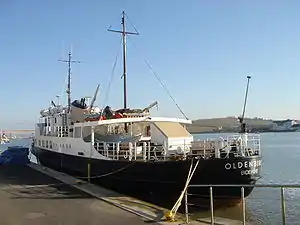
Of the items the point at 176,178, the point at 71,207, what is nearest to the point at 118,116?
the point at 176,178

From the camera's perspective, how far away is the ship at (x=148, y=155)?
1598 cm

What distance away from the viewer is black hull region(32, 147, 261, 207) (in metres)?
15.9

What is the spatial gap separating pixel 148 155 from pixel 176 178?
1.71 meters

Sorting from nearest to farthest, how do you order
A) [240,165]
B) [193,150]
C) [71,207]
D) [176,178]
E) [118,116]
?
[71,207]
[240,165]
[176,178]
[193,150]
[118,116]

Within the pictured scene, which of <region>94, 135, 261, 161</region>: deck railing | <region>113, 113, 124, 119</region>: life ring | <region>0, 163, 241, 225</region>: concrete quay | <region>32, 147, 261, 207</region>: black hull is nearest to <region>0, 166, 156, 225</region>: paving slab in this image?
<region>0, 163, 241, 225</region>: concrete quay

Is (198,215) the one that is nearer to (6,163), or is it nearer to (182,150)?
(182,150)

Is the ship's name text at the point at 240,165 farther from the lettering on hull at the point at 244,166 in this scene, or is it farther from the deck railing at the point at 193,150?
the deck railing at the point at 193,150

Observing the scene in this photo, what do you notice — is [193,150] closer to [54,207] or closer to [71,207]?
[71,207]

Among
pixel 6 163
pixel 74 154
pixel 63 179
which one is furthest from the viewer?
pixel 6 163

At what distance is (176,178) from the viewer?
16281 millimetres

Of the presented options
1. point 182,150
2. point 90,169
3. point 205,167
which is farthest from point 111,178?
point 205,167

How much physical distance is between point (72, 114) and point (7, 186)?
877 cm

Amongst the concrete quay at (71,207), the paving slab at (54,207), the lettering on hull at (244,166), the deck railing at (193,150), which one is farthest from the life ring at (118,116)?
the lettering on hull at (244,166)

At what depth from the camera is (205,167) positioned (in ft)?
52.2
